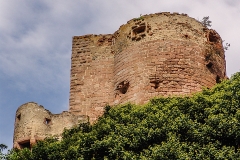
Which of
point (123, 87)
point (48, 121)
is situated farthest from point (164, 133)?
point (48, 121)

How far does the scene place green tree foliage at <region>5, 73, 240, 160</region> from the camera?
15.2 metres

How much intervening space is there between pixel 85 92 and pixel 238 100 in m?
6.80

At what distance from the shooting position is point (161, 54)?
19609mm

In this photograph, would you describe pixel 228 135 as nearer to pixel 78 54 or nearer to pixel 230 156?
pixel 230 156

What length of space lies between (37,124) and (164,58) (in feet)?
15.5

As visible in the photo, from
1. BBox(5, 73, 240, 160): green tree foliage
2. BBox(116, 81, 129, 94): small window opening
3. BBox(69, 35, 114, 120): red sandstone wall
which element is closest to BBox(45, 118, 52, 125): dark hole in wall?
BBox(69, 35, 114, 120): red sandstone wall

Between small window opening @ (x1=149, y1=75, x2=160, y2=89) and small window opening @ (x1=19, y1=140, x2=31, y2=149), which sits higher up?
small window opening @ (x1=149, y1=75, x2=160, y2=89)

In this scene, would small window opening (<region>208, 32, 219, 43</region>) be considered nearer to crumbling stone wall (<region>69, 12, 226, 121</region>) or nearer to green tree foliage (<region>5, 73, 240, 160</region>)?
crumbling stone wall (<region>69, 12, 226, 121</region>)

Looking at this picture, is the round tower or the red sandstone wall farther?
the red sandstone wall

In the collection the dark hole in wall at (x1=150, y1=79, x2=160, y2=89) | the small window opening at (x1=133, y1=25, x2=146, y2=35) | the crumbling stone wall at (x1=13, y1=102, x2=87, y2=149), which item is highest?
the small window opening at (x1=133, y1=25, x2=146, y2=35)

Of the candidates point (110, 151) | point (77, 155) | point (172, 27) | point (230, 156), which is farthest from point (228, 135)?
point (172, 27)

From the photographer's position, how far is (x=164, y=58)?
64.0ft

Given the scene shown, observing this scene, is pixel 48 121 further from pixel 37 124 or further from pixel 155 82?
pixel 155 82

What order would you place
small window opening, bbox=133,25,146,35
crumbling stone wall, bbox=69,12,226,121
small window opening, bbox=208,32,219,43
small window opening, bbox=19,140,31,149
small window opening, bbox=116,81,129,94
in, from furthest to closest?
small window opening, bbox=208,32,219,43
small window opening, bbox=133,25,146,35
small window opening, bbox=116,81,129,94
small window opening, bbox=19,140,31,149
crumbling stone wall, bbox=69,12,226,121
